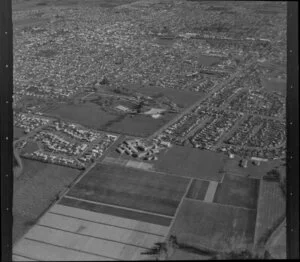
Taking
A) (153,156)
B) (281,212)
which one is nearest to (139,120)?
(153,156)

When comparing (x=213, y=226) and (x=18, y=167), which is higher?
(x=18, y=167)

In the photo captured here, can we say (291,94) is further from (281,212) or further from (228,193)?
(228,193)

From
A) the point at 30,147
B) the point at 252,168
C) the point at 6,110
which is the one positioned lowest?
the point at 252,168

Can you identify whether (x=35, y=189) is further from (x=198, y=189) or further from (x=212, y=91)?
(x=212, y=91)

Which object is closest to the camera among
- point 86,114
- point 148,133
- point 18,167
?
point 18,167

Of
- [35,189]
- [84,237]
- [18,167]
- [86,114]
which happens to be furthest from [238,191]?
[86,114]
